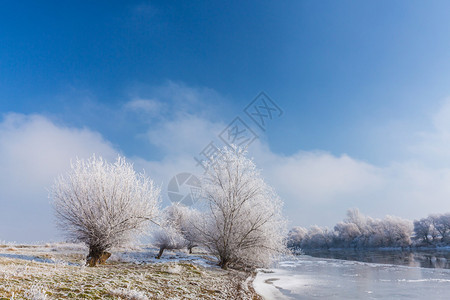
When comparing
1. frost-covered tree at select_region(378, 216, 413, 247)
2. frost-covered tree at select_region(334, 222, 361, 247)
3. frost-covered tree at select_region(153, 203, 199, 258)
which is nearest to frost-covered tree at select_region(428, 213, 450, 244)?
frost-covered tree at select_region(378, 216, 413, 247)

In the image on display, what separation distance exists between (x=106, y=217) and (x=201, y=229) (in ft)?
38.4

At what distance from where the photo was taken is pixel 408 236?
91.8 meters

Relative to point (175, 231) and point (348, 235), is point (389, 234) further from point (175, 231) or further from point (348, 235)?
point (175, 231)

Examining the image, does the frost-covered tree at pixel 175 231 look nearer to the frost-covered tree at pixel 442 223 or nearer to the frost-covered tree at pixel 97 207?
the frost-covered tree at pixel 97 207

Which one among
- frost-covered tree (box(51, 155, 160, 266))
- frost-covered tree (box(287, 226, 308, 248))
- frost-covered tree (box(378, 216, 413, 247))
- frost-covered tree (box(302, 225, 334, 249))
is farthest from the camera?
frost-covered tree (box(287, 226, 308, 248))

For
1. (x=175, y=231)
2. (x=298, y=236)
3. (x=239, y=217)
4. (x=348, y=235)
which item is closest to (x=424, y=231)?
(x=348, y=235)

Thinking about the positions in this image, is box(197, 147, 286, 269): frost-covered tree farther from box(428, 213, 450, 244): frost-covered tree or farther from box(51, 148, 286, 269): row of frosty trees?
box(428, 213, 450, 244): frost-covered tree

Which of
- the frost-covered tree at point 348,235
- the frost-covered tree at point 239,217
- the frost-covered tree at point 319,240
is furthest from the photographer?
the frost-covered tree at point 319,240

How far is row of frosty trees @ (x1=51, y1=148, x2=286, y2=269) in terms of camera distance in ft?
57.2

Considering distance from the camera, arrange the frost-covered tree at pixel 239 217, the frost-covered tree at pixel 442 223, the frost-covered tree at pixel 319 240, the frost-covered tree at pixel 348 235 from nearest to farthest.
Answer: the frost-covered tree at pixel 239 217, the frost-covered tree at pixel 442 223, the frost-covered tree at pixel 348 235, the frost-covered tree at pixel 319 240

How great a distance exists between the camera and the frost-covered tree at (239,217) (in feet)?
83.9

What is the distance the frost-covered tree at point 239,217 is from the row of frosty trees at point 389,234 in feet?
175

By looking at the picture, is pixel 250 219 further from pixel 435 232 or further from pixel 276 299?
pixel 435 232

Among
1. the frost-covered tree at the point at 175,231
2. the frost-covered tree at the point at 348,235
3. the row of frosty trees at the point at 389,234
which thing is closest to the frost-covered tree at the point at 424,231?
the row of frosty trees at the point at 389,234
